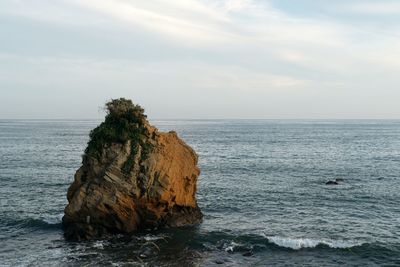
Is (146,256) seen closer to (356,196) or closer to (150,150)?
(150,150)

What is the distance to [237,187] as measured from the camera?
5606 centimetres

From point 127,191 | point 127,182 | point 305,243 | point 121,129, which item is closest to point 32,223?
point 127,191

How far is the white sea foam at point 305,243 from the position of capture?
34312 mm

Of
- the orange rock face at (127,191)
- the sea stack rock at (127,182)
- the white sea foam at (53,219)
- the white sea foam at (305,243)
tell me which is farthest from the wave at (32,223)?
the white sea foam at (305,243)

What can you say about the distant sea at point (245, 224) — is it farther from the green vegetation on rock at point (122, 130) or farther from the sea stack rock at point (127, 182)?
the green vegetation on rock at point (122, 130)

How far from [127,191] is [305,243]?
1411 cm

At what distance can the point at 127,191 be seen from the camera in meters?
36.3

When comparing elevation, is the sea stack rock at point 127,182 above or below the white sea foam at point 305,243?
above

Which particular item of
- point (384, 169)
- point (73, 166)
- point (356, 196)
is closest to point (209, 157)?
point (73, 166)

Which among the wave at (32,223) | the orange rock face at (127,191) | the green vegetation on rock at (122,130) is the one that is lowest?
the wave at (32,223)

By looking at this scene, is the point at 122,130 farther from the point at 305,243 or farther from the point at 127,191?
the point at 305,243

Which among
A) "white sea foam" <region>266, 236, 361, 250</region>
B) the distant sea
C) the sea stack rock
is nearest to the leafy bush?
the sea stack rock

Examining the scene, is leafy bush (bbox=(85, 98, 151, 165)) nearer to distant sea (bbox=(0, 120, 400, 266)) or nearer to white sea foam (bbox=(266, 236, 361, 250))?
distant sea (bbox=(0, 120, 400, 266))

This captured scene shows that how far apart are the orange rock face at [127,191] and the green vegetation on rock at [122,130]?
0.23 metres
